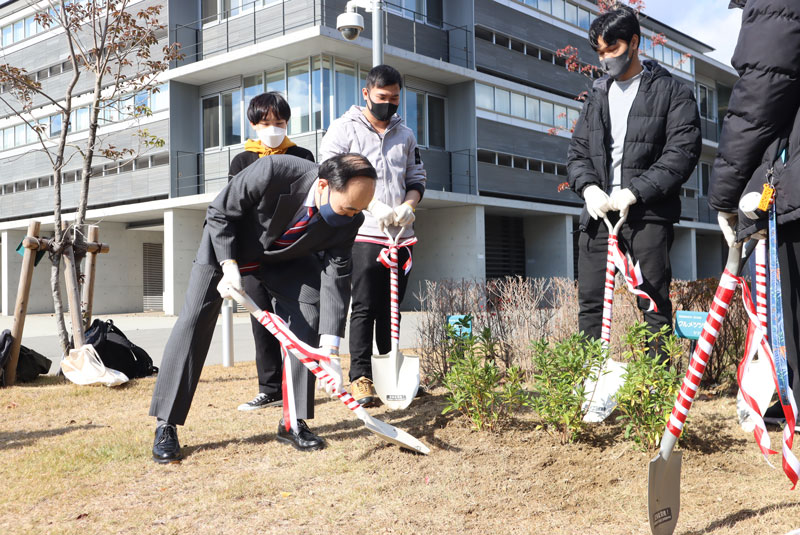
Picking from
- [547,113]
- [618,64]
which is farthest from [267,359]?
[547,113]

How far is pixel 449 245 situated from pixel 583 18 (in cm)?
1103

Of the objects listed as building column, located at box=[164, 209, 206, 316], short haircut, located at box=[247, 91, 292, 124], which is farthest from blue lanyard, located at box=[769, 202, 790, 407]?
building column, located at box=[164, 209, 206, 316]

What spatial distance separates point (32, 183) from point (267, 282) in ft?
85.3

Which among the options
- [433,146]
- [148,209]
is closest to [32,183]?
[148,209]

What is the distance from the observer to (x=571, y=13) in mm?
25703

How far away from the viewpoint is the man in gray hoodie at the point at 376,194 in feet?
15.0

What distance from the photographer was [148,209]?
69.5ft

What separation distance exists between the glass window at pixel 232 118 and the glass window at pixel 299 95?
1.83m

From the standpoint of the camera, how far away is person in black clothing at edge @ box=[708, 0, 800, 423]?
7.73 ft

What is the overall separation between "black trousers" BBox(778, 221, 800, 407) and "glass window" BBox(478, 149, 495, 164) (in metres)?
19.7

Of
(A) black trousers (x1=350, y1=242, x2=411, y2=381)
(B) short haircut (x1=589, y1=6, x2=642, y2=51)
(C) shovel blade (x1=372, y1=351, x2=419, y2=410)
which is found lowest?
(C) shovel blade (x1=372, y1=351, x2=419, y2=410)

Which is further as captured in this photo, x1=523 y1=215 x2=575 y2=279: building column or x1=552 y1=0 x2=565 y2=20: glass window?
x1=523 y1=215 x2=575 y2=279: building column

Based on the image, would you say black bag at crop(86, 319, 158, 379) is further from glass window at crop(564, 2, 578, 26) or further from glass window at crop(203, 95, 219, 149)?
glass window at crop(564, 2, 578, 26)

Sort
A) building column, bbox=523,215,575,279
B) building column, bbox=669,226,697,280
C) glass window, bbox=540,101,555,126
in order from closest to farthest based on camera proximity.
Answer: glass window, bbox=540,101,555,126, building column, bbox=523,215,575,279, building column, bbox=669,226,697,280
